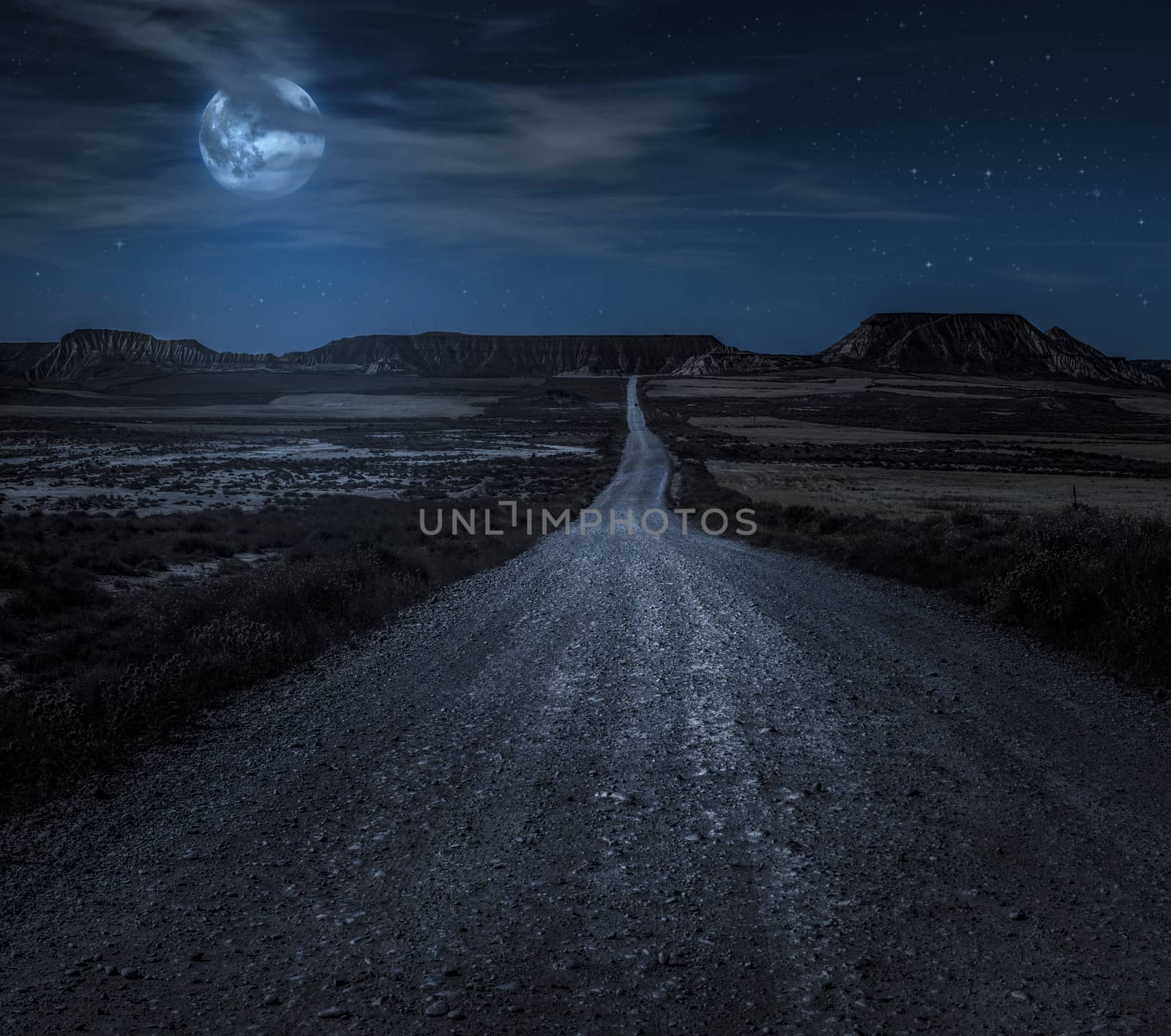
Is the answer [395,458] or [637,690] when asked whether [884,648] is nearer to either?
[637,690]

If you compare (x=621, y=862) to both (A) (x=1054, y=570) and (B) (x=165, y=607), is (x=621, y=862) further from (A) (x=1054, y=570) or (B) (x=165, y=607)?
(A) (x=1054, y=570)

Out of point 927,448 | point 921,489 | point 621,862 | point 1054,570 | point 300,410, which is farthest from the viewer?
point 300,410

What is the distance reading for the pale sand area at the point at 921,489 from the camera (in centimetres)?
3375

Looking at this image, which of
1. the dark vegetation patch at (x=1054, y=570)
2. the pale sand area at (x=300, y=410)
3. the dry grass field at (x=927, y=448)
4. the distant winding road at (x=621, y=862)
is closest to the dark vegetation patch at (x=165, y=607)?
the distant winding road at (x=621, y=862)

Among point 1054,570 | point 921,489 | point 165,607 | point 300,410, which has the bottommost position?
point 165,607

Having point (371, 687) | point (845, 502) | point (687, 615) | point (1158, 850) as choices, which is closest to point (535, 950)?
point (1158, 850)

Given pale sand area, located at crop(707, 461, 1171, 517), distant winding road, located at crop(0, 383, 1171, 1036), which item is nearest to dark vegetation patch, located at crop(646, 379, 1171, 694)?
distant winding road, located at crop(0, 383, 1171, 1036)

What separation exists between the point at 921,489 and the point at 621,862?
41345 mm

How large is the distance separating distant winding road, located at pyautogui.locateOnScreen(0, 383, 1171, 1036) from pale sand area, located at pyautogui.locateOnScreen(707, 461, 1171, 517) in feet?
75.2

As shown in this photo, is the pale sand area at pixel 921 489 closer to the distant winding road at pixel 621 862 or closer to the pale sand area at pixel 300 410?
the distant winding road at pixel 621 862

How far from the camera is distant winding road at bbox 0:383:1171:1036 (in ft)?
12.5

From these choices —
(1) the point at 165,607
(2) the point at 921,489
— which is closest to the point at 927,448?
(2) the point at 921,489

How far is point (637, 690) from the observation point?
28.7ft

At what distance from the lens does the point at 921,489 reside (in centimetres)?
4222
